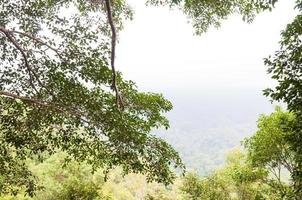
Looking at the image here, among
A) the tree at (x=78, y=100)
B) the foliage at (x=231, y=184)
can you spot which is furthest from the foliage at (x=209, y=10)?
the foliage at (x=231, y=184)

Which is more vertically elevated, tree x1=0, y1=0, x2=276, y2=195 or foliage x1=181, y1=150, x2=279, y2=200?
foliage x1=181, y1=150, x2=279, y2=200

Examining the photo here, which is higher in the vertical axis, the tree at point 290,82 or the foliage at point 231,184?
the foliage at point 231,184

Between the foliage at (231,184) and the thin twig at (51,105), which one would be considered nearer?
the thin twig at (51,105)

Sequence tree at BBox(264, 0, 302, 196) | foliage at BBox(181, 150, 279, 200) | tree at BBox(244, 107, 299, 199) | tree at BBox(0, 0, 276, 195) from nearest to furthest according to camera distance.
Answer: tree at BBox(264, 0, 302, 196) < tree at BBox(0, 0, 276, 195) < tree at BBox(244, 107, 299, 199) < foliage at BBox(181, 150, 279, 200)

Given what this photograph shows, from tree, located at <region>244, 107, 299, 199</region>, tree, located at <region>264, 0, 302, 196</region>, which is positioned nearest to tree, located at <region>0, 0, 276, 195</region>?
tree, located at <region>264, 0, 302, 196</region>

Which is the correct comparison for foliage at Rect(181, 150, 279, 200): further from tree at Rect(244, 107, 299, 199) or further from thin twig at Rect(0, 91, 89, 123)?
thin twig at Rect(0, 91, 89, 123)

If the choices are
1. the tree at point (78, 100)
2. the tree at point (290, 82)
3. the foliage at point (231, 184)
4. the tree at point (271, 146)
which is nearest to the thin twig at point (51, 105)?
the tree at point (78, 100)

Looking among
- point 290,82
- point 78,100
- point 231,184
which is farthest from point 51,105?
point 231,184

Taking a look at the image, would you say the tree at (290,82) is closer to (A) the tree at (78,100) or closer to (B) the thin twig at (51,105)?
(A) the tree at (78,100)

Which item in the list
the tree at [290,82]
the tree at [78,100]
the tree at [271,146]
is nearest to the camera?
the tree at [290,82]

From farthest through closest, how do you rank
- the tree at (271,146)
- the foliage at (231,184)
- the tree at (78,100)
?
the foliage at (231,184), the tree at (271,146), the tree at (78,100)

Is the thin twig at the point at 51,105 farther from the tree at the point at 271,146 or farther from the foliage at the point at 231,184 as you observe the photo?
the foliage at the point at 231,184

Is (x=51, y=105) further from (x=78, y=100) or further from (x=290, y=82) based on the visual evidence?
(x=290, y=82)

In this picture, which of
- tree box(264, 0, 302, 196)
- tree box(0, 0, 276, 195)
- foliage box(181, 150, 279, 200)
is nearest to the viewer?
tree box(264, 0, 302, 196)
